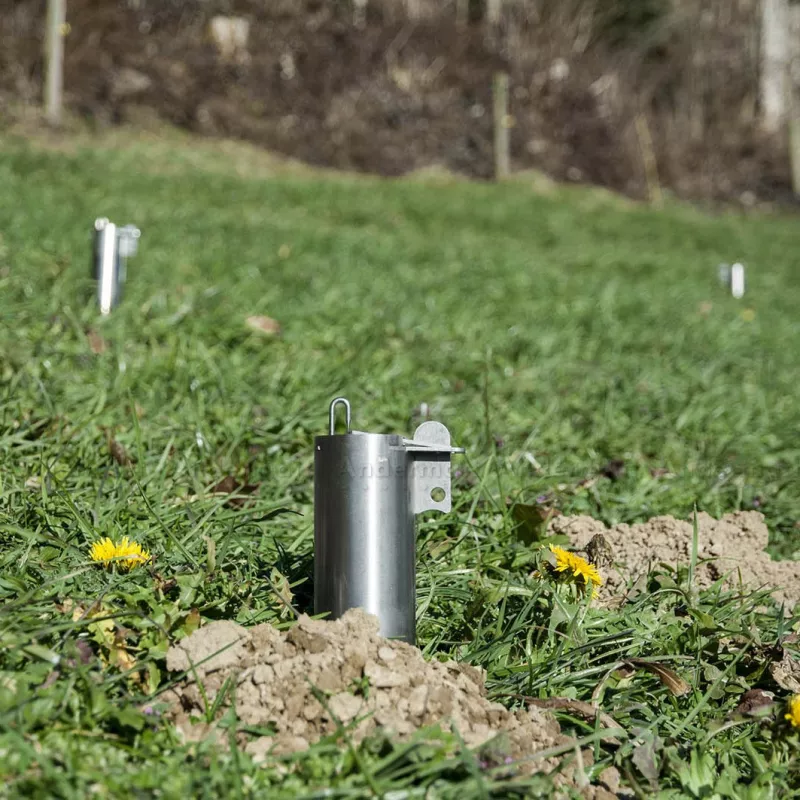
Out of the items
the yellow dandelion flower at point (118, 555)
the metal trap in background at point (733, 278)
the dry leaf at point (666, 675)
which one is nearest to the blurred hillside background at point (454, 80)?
the metal trap in background at point (733, 278)

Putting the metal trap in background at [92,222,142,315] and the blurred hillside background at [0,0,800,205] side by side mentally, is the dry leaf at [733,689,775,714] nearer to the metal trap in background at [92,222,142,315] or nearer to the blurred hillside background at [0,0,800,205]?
→ the metal trap in background at [92,222,142,315]

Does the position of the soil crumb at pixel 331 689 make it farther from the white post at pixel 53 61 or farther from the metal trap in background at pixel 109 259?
the white post at pixel 53 61

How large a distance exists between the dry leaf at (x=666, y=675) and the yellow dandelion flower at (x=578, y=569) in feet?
0.67

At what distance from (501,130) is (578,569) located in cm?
1361

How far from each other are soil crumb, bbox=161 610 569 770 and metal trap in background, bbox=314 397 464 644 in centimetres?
9

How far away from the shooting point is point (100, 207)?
19.9 feet

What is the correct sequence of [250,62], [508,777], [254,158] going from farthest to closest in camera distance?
[250,62] < [254,158] < [508,777]

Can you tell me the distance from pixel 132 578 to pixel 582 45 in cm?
1978

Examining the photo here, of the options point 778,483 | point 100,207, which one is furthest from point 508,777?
point 100,207

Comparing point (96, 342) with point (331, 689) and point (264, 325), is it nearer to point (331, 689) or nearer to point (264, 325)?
point (264, 325)

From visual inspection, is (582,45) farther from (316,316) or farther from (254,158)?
(316,316)

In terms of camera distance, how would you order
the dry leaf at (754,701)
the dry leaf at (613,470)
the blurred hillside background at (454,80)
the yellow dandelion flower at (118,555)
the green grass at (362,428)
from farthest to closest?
1. the blurred hillside background at (454,80)
2. the dry leaf at (613,470)
3. the yellow dandelion flower at (118,555)
4. the dry leaf at (754,701)
5. the green grass at (362,428)

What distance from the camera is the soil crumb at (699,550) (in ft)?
7.00

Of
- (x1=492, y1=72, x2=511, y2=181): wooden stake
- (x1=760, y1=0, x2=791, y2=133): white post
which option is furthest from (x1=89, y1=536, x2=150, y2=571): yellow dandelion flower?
(x1=760, y1=0, x2=791, y2=133): white post
